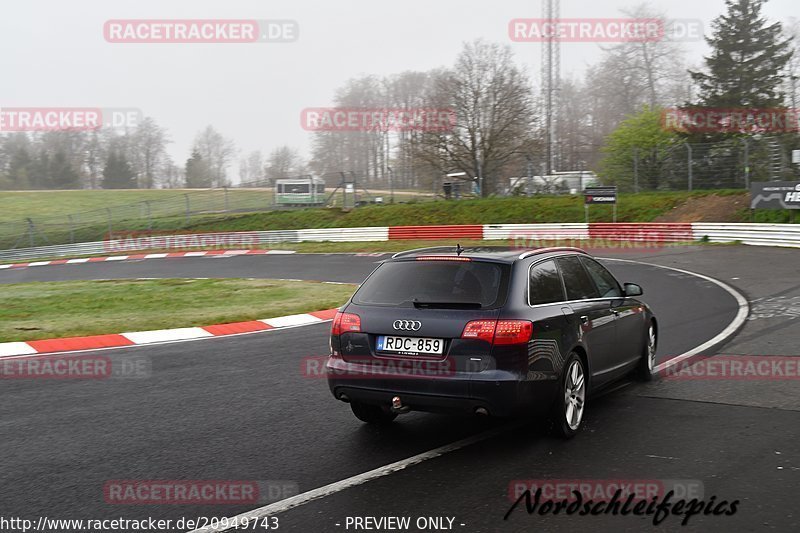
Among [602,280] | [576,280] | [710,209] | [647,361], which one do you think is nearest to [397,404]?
[576,280]

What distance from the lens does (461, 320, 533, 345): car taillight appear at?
512 centimetres

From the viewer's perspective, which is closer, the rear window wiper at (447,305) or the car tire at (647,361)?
the rear window wiper at (447,305)

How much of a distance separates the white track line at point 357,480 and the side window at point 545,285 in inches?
42.7

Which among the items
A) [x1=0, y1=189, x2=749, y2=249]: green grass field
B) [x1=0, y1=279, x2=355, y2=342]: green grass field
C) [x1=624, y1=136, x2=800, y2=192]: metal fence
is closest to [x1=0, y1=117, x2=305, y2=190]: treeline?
[x1=0, y1=189, x2=749, y2=249]: green grass field

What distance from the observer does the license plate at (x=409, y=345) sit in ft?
17.2

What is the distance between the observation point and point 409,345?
534 cm

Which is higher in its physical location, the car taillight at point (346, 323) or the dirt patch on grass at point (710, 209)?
the dirt patch on grass at point (710, 209)

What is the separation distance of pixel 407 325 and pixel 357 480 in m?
1.21

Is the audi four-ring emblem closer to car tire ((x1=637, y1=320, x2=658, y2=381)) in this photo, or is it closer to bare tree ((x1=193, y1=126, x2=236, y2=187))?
car tire ((x1=637, y1=320, x2=658, y2=381))

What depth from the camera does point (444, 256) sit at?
5.77m

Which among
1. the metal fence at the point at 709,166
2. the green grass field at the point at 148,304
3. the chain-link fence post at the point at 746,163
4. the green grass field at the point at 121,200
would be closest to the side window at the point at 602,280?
the green grass field at the point at 148,304

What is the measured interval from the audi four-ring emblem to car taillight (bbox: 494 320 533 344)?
58cm

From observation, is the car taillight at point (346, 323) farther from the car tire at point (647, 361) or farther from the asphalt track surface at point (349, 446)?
the car tire at point (647, 361)

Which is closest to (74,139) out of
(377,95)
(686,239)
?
(377,95)
